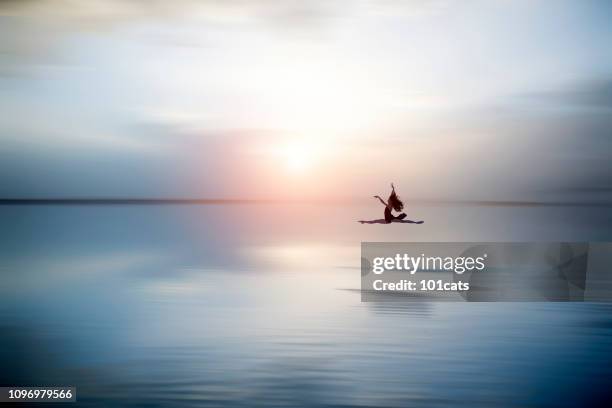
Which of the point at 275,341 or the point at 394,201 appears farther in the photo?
the point at 394,201

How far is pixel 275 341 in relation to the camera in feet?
14.3

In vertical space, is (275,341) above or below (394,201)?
below

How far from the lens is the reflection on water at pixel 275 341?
11.3 ft

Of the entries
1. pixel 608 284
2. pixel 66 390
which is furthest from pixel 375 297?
pixel 66 390

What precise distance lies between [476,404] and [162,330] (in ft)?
8.39

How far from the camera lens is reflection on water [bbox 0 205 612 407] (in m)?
3.43

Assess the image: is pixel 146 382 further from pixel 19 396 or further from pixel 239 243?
pixel 239 243

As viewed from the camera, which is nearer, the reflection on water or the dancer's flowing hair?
the reflection on water

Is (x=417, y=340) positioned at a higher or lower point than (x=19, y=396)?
higher

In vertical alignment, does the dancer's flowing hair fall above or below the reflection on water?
above

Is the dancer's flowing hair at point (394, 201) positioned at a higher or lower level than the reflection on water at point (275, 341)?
higher

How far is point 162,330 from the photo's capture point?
4637 millimetres

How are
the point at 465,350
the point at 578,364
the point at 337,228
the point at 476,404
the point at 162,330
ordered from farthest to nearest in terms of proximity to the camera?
the point at 337,228
the point at 162,330
the point at 465,350
the point at 578,364
the point at 476,404

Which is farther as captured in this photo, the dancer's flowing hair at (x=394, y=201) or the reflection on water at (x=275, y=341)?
the dancer's flowing hair at (x=394, y=201)
